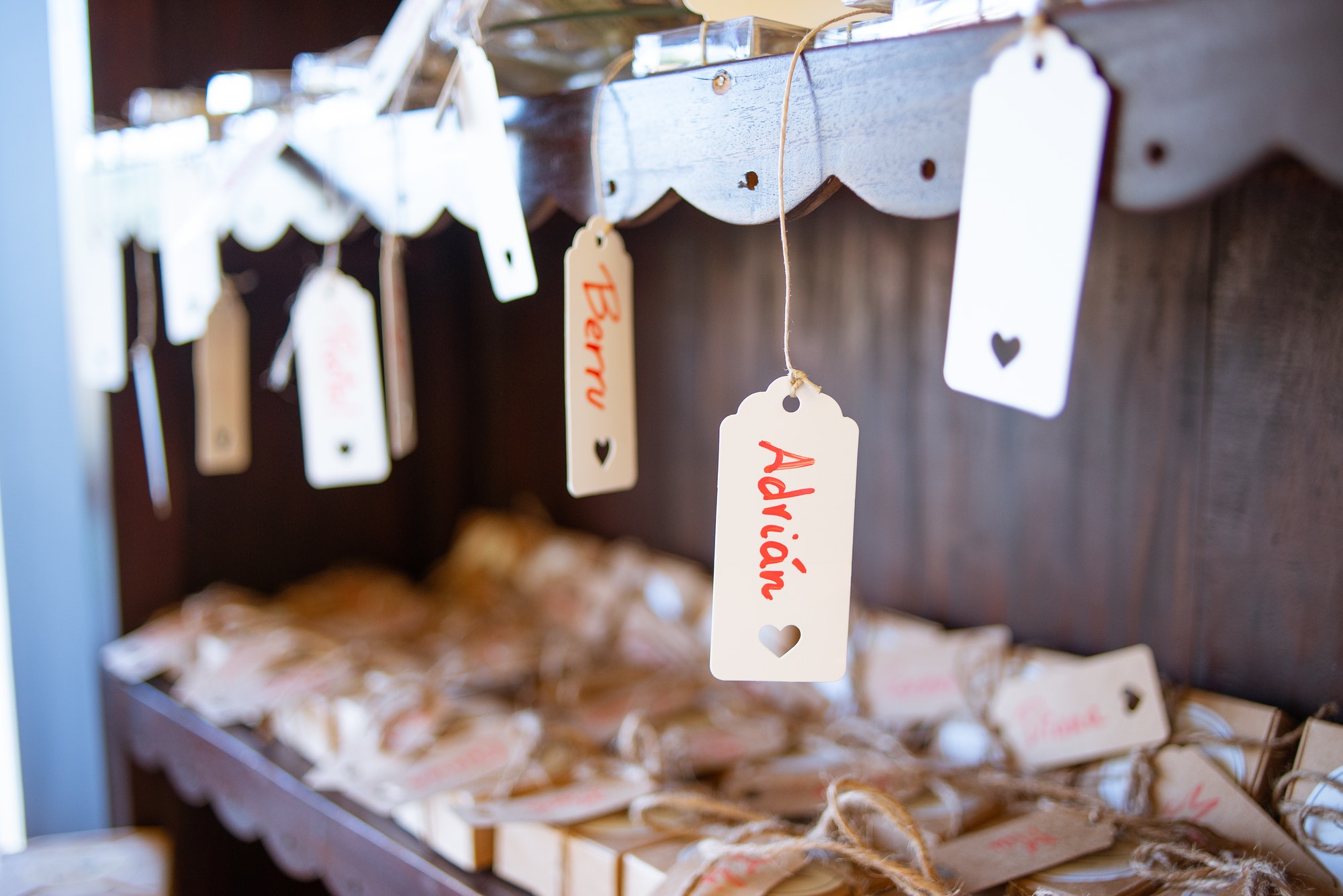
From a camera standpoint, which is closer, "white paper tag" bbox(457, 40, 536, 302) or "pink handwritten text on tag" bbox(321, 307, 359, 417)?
"white paper tag" bbox(457, 40, 536, 302)

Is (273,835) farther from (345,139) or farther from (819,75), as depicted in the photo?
(819,75)

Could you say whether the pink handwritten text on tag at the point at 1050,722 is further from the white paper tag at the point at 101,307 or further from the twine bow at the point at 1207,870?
the white paper tag at the point at 101,307

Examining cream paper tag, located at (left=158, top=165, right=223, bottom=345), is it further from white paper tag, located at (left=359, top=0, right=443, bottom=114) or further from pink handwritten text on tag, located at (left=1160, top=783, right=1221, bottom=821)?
pink handwritten text on tag, located at (left=1160, top=783, right=1221, bottom=821)

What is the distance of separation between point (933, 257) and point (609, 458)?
0.53 metres

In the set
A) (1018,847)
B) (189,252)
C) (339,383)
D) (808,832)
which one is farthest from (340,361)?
(1018,847)

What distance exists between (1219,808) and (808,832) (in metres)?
0.31

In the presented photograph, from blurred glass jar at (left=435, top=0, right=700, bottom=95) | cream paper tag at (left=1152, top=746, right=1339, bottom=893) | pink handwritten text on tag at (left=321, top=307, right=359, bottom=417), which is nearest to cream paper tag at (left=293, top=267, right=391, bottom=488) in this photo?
pink handwritten text on tag at (left=321, top=307, right=359, bottom=417)

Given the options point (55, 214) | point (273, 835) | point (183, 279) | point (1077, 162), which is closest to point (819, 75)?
point (1077, 162)

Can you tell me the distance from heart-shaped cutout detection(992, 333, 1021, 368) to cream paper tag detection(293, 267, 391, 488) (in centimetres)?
60

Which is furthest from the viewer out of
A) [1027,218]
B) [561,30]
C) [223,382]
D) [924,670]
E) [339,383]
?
[223,382]

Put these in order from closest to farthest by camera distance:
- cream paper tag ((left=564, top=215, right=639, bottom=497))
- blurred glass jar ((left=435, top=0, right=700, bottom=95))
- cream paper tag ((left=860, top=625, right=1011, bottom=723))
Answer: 1. cream paper tag ((left=564, top=215, right=639, bottom=497))
2. blurred glass jar ((left=435, top=0, right=700, bottom=95))
3. cream paper tag ((left=860, top=625, right=1011, bottom=723))

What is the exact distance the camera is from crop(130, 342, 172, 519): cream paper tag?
1.35m

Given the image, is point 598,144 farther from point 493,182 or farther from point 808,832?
point 808,832

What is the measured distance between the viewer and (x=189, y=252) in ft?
3.52
